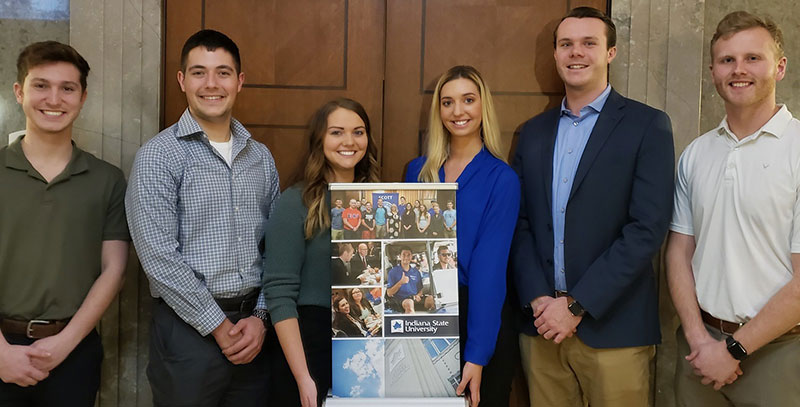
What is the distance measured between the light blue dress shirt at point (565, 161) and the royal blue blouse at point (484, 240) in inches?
8.5

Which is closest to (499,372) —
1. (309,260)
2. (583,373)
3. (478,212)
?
(583,373)

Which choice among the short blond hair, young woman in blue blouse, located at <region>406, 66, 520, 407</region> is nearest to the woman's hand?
young woman in blue blouse, located at <region>406, 66, 520, 407</region>

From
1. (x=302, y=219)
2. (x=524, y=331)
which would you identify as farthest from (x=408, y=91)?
(x=524, y=331)

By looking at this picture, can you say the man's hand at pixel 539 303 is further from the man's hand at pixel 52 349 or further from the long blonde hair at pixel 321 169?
the man's hand at pixel 52 349

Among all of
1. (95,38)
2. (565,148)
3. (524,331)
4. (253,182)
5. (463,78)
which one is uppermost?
(95,38)

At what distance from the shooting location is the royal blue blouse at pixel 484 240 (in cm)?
214

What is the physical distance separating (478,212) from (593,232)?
46 cm

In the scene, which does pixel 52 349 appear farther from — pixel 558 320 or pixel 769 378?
pixel 769 378

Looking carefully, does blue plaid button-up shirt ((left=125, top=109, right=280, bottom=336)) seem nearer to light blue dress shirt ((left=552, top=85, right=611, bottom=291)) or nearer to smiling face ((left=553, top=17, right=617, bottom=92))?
light blue dress shirt ((left=552, top=85, right=611, bottom=291))

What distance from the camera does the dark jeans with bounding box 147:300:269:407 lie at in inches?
86.8

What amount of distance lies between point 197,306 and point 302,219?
1.58ft

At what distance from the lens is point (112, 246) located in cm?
239

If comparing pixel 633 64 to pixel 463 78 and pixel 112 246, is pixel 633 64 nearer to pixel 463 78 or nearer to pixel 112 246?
pixel 463 78

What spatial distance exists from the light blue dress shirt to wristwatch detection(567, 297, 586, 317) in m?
0.11
